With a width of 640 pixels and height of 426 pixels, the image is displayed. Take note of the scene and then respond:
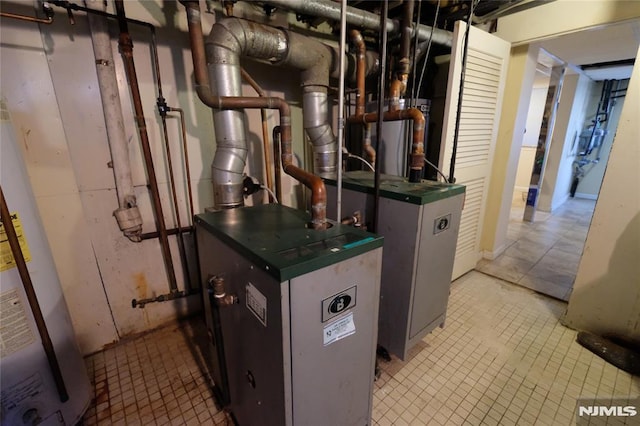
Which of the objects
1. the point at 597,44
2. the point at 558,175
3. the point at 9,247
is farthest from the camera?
the point at 558,175

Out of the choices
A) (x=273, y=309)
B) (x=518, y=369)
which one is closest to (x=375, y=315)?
(x=273, y=309)

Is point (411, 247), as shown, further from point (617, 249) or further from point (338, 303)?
point (617, 249)

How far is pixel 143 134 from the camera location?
4.88ft

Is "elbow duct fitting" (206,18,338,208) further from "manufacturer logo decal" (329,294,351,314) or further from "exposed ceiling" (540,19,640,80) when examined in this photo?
Result: "exposed ceiling" (540,19,640,80)

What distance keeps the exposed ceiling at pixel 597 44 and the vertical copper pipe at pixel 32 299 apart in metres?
3.34

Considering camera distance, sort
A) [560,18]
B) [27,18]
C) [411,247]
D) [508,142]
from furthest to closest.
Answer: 1. [508,142]
2. [560,18]
3. [411,247]
4. [27,18]

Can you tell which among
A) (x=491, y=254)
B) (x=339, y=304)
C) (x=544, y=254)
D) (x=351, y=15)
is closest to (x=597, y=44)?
(x=544, y=254)

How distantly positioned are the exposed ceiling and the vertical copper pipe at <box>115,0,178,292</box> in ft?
9.38

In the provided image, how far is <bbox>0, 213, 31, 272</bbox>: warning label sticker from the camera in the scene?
0.96 m

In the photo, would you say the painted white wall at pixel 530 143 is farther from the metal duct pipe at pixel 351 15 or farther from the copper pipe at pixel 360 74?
the copper pipe at pixel 360 74

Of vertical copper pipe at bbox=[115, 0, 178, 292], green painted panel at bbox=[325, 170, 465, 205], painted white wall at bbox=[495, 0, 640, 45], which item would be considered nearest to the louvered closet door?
painted white wall at bbox=[495, 0, 640, 45]

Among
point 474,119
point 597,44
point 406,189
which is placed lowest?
point 406,189

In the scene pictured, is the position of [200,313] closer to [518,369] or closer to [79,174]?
[79,174]

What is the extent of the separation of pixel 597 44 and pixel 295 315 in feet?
12.5
